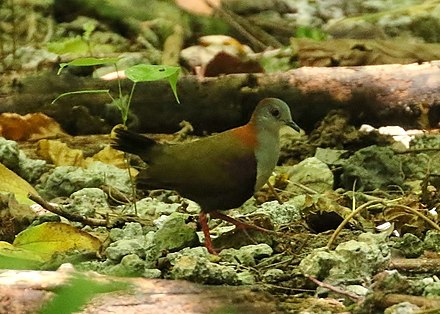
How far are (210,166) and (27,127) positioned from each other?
2446mm

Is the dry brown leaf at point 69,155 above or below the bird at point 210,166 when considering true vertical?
below

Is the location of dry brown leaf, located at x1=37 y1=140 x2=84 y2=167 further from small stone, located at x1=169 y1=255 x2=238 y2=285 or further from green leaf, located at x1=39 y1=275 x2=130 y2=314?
green leaf, located at x1=39 y1=275 x2=130 y2=314

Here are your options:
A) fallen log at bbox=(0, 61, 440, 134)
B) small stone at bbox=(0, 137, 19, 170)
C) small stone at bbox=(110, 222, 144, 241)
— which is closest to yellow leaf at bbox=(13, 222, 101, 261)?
small stone at bbox=(110, 222, 144, 241)

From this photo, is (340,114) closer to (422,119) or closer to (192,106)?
(422,119)

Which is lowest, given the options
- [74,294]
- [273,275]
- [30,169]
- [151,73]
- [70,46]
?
[70,46]

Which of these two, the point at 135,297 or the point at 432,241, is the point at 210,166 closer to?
the point at 432,241

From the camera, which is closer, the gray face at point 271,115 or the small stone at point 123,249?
the small stone at point 123,249

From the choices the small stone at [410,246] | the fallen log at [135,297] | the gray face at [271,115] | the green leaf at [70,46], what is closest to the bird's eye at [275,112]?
the gray face at [271,115]

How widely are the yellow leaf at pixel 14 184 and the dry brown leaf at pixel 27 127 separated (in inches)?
44.7

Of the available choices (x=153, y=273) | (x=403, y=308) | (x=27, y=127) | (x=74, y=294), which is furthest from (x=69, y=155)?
(x=74, y=294)

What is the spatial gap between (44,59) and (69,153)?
7.89 feet

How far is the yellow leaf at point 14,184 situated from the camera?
4152 millimetres

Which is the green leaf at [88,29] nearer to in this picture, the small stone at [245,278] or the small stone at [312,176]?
the small stone at [312,176]

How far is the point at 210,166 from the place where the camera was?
10.9ft
